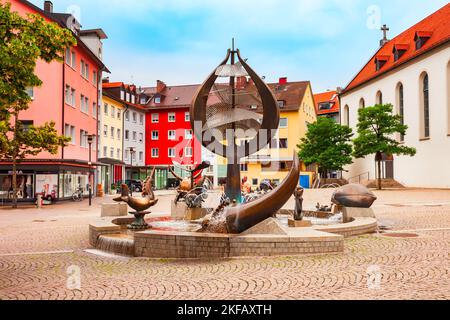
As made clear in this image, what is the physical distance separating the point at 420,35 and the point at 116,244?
41.4m

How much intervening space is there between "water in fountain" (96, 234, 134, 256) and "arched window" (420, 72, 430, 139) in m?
36.9

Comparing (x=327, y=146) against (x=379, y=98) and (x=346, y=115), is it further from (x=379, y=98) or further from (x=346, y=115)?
(x=346, y=115)

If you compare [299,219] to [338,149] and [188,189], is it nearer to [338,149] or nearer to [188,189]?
[188,189]

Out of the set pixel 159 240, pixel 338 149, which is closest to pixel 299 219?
pixel 159 240

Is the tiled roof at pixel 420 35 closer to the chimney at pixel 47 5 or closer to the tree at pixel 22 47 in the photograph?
the chimney at pixel 47 5

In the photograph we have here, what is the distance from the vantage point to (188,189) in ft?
51.5

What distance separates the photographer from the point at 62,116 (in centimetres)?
3494

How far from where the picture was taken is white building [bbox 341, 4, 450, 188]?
37844 mm

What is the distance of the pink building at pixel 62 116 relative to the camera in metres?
31.1

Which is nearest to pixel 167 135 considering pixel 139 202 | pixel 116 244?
pixel 139 202

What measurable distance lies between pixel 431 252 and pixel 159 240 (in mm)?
5252

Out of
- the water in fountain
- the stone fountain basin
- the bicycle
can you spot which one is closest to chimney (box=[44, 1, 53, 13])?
the bicycle

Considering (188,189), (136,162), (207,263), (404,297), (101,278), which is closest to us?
(404,297)
